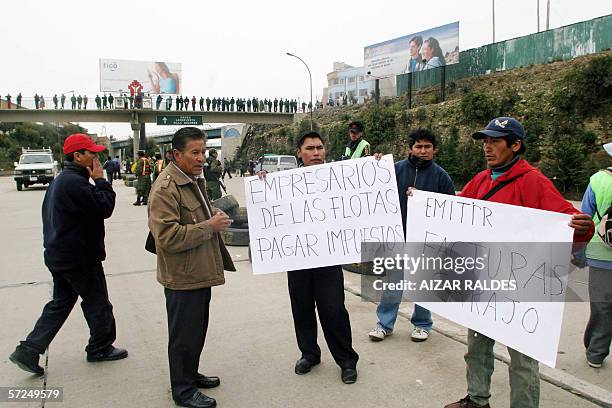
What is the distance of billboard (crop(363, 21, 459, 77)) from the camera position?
3111 cm

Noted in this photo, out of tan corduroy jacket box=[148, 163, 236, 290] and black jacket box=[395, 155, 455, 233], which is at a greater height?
black jacket box=[395, 155, 455, 233]

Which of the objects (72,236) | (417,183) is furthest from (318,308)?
(72,236)

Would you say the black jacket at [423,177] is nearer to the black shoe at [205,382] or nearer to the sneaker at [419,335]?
the sneaker at [419,335]

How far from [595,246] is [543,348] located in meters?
1.30

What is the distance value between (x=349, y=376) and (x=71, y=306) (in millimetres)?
2186

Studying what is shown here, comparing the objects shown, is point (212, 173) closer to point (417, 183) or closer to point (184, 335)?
point (417, 183)

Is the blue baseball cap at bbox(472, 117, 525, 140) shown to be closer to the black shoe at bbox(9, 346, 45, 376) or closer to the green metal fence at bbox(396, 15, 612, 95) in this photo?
the black shoe at bbox(9, 346, 45, 376)

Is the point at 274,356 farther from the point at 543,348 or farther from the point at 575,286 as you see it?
the point at 575,286

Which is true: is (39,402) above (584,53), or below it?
below

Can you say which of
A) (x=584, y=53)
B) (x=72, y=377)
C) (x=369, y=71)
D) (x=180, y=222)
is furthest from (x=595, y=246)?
(x=369, y=71)

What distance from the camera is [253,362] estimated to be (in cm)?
366

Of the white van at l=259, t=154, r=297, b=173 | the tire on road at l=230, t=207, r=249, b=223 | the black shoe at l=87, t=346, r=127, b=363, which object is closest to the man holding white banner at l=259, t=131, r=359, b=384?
the black shoe at l=87, t=346, r=127, b=363

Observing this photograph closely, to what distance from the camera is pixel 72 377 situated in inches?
135

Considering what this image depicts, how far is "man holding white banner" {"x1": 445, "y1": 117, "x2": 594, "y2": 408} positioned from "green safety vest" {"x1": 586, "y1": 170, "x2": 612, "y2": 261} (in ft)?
3.08
